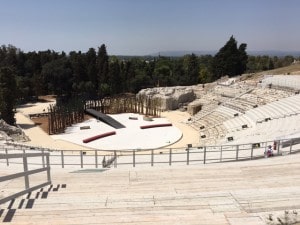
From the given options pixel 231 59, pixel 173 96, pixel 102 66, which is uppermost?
pixel 231 59

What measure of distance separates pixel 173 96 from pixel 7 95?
23186mm

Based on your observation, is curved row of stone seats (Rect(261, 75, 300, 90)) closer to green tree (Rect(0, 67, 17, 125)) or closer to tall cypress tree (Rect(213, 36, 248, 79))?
tall cypress tree (Rect(213, 36, 248, 79))

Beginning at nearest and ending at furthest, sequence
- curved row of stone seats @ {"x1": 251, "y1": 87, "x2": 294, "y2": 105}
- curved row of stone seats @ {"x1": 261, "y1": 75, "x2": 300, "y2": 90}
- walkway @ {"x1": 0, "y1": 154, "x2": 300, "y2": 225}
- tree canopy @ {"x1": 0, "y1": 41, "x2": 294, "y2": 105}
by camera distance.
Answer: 1. walkway @ {"x1": 0, "y1": 154, "x2": 300, "y2": 225}
2. curved row of stone seats @ {"x1": 251, "y1": 87, "x2": 294, "y2": 105}
3. curved row of stone seats @ {"x1": 261, "y1": 75, "x2": 300, "y2": 90}
4. tree canopy @ {"x1": 0, "y1": 41, "x2": 294, "y2": 105}

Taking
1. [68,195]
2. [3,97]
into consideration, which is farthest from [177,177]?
[3,97]

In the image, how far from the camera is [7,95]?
3350cm

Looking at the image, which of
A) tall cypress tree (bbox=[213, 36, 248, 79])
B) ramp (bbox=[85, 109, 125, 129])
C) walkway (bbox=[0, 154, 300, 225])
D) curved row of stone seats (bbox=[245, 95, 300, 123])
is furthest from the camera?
tall cypress tree (bbox=[213, 36, 248, 79])

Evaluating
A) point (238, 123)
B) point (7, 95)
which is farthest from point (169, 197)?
point (7, 95)

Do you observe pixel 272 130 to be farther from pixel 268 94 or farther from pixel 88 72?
pixel 88 72

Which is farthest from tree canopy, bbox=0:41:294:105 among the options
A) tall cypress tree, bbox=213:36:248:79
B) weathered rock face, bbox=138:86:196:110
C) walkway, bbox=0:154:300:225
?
walkway, bbox=0:154:300:225

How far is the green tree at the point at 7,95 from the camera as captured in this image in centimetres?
3266

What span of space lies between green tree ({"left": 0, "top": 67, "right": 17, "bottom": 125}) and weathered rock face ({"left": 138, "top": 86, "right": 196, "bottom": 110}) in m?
20.6

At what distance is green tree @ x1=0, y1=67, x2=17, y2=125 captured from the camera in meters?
32.7

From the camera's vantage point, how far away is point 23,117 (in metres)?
40.3

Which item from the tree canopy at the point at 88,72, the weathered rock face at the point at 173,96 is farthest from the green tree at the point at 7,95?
the weathered rock face at the point at 173,96
